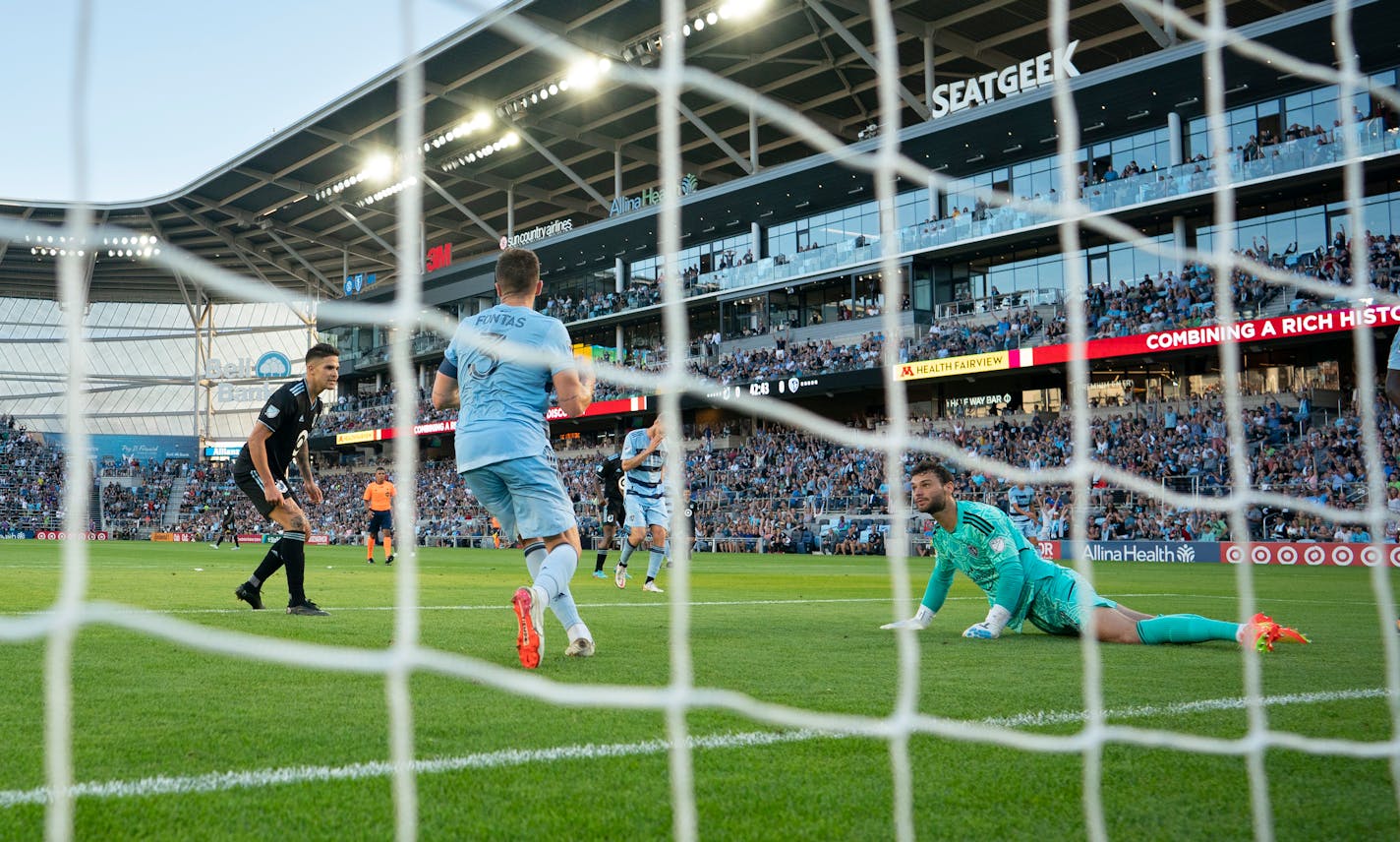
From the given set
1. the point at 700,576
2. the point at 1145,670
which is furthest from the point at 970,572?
the point at 700,576

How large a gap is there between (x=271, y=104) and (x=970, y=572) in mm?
4221

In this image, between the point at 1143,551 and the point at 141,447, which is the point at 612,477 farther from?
the point at 141,447

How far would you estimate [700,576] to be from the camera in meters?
14.6

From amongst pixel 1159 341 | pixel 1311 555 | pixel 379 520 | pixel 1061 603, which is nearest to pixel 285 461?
pixel 1061 603

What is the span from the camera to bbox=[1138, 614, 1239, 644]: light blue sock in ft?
18.4

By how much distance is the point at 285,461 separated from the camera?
24.3 feet

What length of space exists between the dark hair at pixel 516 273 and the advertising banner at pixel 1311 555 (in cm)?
1607

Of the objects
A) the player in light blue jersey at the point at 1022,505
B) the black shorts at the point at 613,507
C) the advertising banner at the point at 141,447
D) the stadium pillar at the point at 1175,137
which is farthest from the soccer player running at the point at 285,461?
the advertising banner at the point at 141,447

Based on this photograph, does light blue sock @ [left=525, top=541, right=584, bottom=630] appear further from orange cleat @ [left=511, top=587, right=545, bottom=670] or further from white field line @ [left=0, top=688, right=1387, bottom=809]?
white field line @ [left=0, top=688, right=1387, bottom=809]

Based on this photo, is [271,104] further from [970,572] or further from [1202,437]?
[1202,437]

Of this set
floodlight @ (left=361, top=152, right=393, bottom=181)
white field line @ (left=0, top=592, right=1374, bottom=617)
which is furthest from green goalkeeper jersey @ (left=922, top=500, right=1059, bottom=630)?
floodlight @ (left=361, top=152, right=393, bottom=181)

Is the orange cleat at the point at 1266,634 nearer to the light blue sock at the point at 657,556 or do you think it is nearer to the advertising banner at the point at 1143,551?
the light blue sock at the point at 657,556

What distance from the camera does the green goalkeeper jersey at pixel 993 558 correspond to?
581 centimetres

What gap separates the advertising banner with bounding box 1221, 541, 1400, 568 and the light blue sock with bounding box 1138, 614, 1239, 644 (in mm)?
13455
